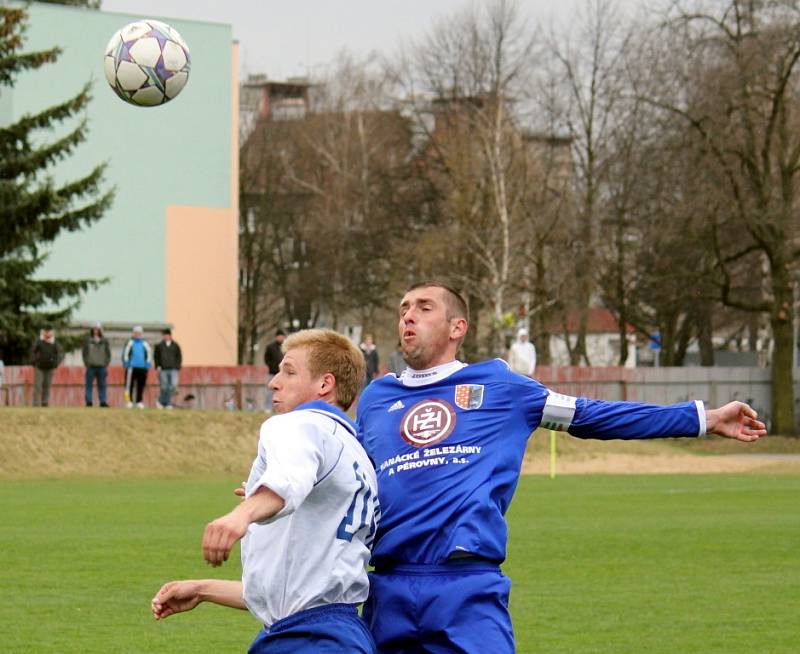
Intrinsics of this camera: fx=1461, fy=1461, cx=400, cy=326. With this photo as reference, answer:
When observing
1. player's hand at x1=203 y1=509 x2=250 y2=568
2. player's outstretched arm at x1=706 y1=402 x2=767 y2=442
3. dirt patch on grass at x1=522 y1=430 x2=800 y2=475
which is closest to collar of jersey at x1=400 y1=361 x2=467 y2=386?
player's outstretched arm at x1=706 y1=402 x2=767 y2=442

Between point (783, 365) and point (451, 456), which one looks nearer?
point (451, 456)

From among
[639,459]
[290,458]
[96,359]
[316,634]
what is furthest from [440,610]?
[639,459]

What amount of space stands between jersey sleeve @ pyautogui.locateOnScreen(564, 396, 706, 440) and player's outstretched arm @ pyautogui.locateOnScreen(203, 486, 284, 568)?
1756mm

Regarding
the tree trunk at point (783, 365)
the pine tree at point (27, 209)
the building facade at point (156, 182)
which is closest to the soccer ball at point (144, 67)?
the pine tree at point (27, 209)

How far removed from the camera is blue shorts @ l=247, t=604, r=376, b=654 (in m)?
4.79

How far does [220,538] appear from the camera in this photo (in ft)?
13.3

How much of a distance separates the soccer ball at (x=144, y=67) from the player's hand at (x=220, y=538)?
31.9 ft

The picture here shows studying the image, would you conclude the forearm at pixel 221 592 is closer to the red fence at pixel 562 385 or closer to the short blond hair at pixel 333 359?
the short blond hair at pixel 333 359

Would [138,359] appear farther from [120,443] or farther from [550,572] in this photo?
[550,572]

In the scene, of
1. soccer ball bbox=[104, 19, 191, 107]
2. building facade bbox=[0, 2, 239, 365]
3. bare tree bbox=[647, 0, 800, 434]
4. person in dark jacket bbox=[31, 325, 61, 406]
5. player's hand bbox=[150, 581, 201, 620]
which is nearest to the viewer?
player's hand bbox=[150, 581, 201, 620]

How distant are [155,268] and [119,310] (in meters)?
2.31

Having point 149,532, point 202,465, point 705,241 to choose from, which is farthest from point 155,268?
point 149,532

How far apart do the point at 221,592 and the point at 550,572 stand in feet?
28.1

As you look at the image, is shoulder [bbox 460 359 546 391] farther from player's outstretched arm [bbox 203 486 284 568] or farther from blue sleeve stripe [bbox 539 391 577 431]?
player's outstretched arm [bbox 203 486 284 568]
